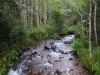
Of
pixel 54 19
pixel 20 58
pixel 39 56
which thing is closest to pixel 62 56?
pixel 39 56

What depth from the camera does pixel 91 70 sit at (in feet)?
29.9

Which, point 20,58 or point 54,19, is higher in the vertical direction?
point 54,19

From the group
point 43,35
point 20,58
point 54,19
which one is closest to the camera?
point 20,58

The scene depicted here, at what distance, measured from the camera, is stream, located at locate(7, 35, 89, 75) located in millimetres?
9703

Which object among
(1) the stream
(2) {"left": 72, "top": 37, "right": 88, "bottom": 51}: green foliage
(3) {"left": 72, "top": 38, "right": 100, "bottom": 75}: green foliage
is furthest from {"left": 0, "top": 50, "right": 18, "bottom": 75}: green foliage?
(3) {"left": 72, "top": 38, "right": 100, "bottom": 75}: green foliage

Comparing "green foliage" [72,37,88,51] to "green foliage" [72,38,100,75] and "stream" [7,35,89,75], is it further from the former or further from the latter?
"stream" [7,35,89,75]

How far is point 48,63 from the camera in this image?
11.1 m

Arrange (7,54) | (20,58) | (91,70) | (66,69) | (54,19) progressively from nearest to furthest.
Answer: (91,70) < (66,69) < (7,54) < (20,58) < (54,19)

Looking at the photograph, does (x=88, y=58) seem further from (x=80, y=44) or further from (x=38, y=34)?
(x=38, y=34)

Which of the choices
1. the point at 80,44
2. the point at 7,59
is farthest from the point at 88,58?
the point at 7,59

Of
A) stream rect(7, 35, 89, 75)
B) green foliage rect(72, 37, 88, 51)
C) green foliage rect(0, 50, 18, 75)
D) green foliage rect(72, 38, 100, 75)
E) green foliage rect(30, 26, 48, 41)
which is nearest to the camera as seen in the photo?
green foliage rect(72, 38, 100, 75)

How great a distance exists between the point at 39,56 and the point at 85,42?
4.13m

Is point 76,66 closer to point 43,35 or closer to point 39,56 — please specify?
point 39,56

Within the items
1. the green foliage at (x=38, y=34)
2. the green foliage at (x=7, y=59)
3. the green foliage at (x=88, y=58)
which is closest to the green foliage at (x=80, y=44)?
the green foliage at (x=88, y=58)
